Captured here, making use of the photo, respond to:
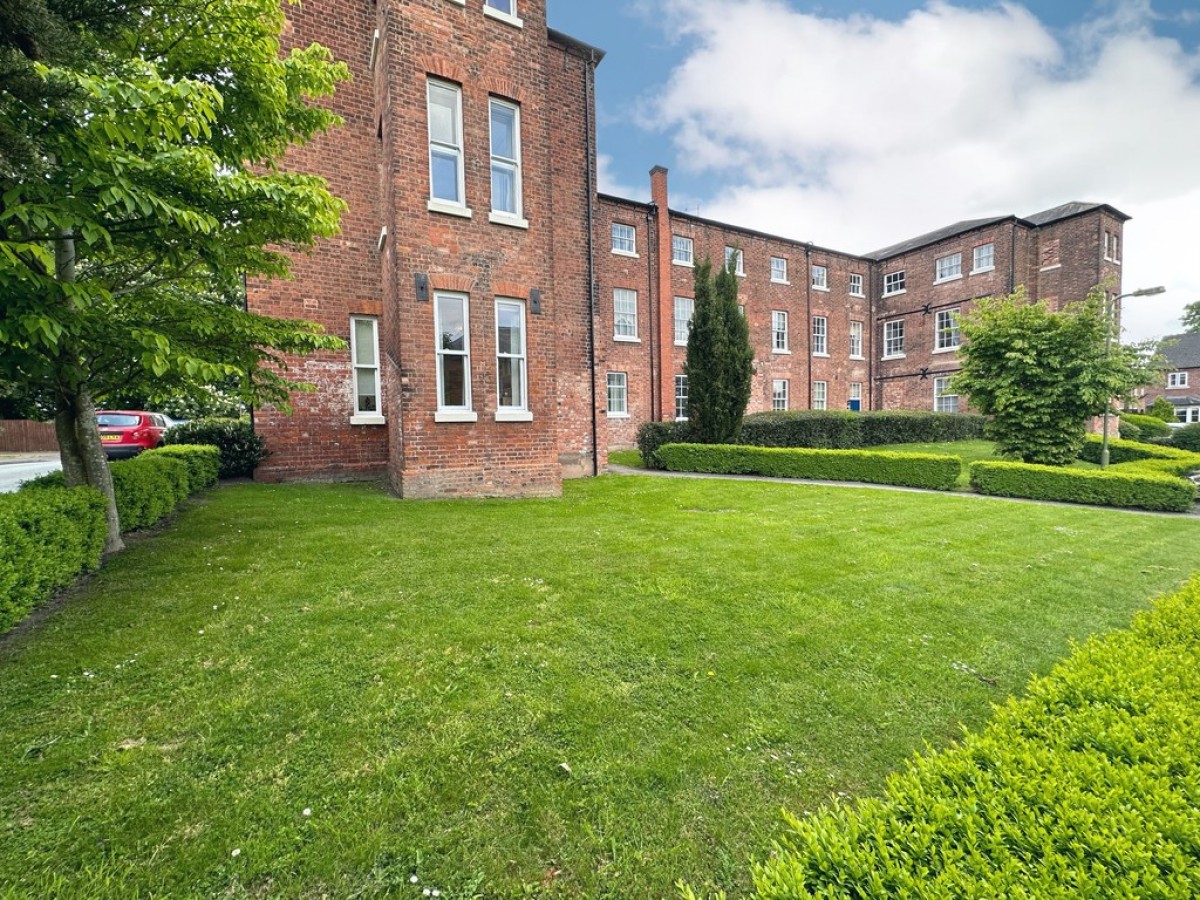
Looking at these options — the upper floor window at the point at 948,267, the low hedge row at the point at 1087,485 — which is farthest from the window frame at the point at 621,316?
the upper floor window at the point at 948,267

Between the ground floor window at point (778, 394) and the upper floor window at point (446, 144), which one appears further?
the ground floor window at point (778, 394)

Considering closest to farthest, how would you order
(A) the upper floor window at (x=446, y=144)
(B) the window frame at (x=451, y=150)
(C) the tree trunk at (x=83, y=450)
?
(C) the tree trunk at (x=83, y=450), (B) the window frame at (x=451, y=150), (A) the upper floor window at (x=446, y=144)

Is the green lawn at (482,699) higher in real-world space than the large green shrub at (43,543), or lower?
lower

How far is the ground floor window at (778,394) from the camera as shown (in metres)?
27.1

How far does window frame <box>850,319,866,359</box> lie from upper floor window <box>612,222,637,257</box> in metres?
15.6

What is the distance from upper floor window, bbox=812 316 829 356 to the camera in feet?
94.3

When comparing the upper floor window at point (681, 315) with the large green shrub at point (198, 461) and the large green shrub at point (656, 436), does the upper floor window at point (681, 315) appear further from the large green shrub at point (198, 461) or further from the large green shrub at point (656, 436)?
the large green shrub at point (198, 461)

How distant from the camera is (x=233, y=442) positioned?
36.3 feet

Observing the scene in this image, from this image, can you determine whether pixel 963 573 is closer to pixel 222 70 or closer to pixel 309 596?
pixel 309 596

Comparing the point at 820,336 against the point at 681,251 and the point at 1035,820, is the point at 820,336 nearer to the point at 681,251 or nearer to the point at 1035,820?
the point at 681,251

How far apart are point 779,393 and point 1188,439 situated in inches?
715

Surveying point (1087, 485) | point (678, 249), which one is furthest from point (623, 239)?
point (1087, 485)

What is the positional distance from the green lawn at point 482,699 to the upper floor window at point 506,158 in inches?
266

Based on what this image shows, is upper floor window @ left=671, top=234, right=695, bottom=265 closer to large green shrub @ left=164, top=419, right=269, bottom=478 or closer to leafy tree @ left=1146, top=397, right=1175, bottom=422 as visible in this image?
large green shrub @ left=164, top=419, right=269, bottom=478
